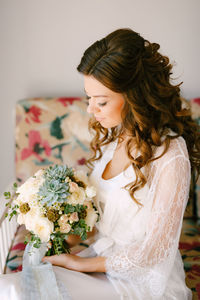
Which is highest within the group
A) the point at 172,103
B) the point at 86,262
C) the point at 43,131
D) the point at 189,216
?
the point at 172,103

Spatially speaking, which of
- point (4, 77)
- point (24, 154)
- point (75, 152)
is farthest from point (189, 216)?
point (4, 77)

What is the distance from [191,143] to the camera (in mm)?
1257

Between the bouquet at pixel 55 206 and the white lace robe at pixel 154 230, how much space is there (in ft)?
0.48

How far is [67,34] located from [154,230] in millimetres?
1422

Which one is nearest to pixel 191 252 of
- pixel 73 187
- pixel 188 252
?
pixel 188 252

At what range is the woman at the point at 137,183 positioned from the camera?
3.39 feet

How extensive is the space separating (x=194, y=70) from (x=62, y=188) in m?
1.45

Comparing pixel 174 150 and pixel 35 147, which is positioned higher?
pixel 174 150

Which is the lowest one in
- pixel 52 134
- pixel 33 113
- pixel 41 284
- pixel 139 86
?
pixel 41 284

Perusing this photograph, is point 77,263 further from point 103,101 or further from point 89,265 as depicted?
point 103,101

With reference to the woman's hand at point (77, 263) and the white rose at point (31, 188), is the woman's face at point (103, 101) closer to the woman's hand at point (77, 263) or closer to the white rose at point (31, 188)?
the white rose at point (31, 188)

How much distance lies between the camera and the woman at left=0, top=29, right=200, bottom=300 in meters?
1.03

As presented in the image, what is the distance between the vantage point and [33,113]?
1.93 meters

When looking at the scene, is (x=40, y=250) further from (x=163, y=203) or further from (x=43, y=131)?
(x=43, y=131)
